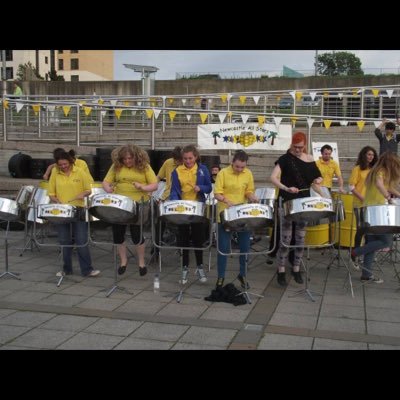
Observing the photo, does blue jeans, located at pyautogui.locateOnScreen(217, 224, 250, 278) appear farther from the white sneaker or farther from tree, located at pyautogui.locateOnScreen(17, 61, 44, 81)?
tree, located at pyautogui.locateOnScreen(17, 61, 44, 81)

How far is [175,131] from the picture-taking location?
10.5 metres

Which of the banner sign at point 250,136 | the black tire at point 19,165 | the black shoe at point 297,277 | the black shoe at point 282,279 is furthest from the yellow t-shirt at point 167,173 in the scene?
the black tire at point 19,165

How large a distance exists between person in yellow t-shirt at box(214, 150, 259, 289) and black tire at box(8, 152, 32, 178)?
5007mm

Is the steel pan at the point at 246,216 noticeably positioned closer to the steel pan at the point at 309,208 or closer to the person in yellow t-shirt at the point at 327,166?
the steel pan at the point at 309,208

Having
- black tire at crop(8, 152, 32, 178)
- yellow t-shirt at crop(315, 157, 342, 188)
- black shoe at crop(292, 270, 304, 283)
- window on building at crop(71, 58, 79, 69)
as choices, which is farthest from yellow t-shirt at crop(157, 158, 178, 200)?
window on building at crop(71, 58, 79, 69)

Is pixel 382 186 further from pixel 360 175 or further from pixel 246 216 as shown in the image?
pixel 246 216

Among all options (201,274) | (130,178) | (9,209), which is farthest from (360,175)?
(9,209)

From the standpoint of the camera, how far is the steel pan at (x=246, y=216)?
4.07 meters

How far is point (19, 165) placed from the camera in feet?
27.6

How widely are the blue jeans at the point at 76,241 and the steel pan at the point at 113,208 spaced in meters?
0.41

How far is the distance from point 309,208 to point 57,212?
2.15m
